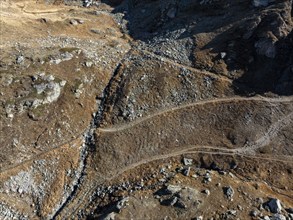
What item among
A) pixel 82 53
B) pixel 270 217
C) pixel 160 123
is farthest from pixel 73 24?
pixel 270 217

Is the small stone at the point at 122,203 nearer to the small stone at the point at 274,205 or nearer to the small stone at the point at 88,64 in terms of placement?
the small stone at the point at 274,205

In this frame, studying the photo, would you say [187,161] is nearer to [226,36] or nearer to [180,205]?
[180,205]

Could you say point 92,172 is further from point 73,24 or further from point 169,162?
point 73,24

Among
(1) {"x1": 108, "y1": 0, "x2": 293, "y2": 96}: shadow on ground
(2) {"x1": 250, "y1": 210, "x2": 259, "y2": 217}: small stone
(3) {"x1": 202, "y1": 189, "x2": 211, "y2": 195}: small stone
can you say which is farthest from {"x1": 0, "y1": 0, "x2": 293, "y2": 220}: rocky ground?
(3) {"x1": 202, "y1": 189, "x2": 211, "y2": 195}: small stone

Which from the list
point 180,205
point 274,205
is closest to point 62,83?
point 180,205

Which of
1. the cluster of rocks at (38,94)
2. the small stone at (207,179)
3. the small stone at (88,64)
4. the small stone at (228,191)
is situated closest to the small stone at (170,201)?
the small stone at (207,179)
